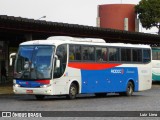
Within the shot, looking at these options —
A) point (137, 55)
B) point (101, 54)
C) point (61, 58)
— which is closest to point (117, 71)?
point (101, 54)

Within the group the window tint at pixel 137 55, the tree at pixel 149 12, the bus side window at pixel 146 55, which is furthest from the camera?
the tree at pixel 149 12

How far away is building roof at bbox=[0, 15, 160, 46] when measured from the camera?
40.6 meters

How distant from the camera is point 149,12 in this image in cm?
10162

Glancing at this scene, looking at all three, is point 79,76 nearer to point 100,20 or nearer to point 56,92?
point 56,92

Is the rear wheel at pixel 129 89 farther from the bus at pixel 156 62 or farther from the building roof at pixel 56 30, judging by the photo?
the bus at pixel 156 62

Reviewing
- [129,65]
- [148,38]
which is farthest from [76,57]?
[148,38]

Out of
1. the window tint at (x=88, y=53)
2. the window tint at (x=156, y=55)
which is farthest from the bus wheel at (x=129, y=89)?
the window tint at (x=156, y=55)

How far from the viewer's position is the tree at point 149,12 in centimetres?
9988

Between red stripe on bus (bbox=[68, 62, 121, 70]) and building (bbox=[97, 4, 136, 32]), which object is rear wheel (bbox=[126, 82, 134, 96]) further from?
building (bbox=[97, 4, 136, 32])

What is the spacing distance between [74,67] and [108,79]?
3.36 meters

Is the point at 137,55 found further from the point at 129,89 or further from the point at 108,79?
the point at 108,79

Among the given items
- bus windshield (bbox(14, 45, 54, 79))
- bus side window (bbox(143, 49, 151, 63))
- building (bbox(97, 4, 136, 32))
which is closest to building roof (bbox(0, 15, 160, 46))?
bus side window (bbox(143, 49, 151, 63))

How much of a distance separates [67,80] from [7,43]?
29.4 m

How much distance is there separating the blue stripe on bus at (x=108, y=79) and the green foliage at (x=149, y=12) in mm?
67152
